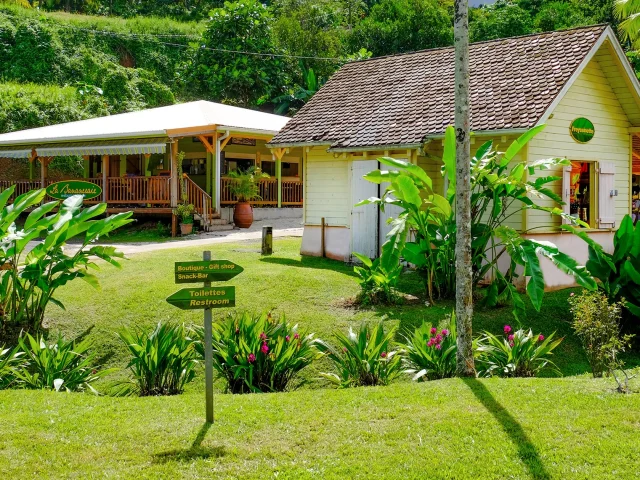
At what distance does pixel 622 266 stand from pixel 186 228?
13.6 m

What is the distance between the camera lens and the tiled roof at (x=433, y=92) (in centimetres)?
1382

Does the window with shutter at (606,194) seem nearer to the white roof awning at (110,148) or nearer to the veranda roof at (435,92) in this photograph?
the veranda roof at (435,92)

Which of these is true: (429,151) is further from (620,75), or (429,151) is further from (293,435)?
(293,435)

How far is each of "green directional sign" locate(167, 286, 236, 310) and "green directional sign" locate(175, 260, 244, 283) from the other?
98mm

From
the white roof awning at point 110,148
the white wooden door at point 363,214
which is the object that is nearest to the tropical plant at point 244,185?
the white roof awning at point 110,148

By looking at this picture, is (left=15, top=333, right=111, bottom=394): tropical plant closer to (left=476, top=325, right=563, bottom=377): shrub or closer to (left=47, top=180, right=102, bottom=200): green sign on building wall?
(left=47, top=180, right=102, bottom=200): green sign on building wall

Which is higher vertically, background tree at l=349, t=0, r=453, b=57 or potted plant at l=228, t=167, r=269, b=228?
background tree at l=349, t=0, r=453, b=57

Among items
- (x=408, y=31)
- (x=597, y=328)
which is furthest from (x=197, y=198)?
(x=408, y=31)

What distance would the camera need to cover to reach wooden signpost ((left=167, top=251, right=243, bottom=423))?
5.97m

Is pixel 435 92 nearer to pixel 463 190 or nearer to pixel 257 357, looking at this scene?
pixel 463 190

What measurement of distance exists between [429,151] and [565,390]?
28.6 ft

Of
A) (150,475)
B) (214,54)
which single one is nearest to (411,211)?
(150,475)

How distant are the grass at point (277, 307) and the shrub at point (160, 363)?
2000 millimetres

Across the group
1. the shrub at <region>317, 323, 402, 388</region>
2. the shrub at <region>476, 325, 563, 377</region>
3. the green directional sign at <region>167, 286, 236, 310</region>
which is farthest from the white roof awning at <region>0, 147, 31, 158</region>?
the green directional sign at <region>167, 286, 236, 310</region>
